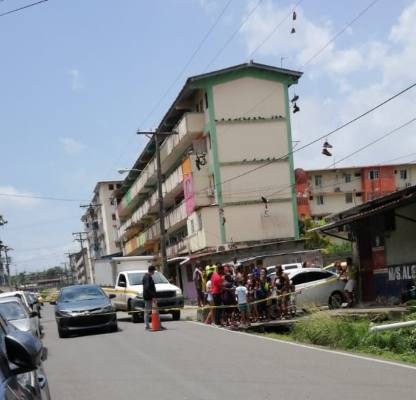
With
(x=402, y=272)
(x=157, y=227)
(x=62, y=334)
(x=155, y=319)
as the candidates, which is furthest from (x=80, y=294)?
(x=157, y=227)

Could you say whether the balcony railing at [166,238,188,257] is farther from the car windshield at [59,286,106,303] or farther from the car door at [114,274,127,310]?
the car windshield at [59,286,106,303]

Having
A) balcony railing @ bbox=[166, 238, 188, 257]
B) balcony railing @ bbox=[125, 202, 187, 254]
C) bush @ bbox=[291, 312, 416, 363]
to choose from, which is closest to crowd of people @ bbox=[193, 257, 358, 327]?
bush @ bbox=[291, 312, 416, 363]

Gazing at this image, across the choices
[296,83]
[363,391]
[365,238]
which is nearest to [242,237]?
[296,83]

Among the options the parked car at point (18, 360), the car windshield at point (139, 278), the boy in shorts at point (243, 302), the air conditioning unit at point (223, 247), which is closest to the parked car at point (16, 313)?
the boy in shorts at point (243, 302)

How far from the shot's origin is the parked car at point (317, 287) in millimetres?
20958

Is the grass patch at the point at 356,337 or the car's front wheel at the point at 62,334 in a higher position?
the grass patch at the point at 356,337

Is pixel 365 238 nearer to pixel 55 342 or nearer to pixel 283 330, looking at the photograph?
pixel 283 330

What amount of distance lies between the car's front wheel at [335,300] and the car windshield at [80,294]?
746 centimetres

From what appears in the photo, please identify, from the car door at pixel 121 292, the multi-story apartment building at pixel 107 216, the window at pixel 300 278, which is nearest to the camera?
the window at pixel 300 278

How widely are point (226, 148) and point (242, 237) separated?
5756mm

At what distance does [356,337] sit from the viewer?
42.7ft

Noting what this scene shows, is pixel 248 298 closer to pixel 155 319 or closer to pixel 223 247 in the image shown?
pixel 155 319

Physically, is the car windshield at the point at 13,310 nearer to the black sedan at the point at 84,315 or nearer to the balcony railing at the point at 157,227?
the black sedan at the point at 84,315

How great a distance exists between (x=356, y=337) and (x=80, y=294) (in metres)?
10.1
